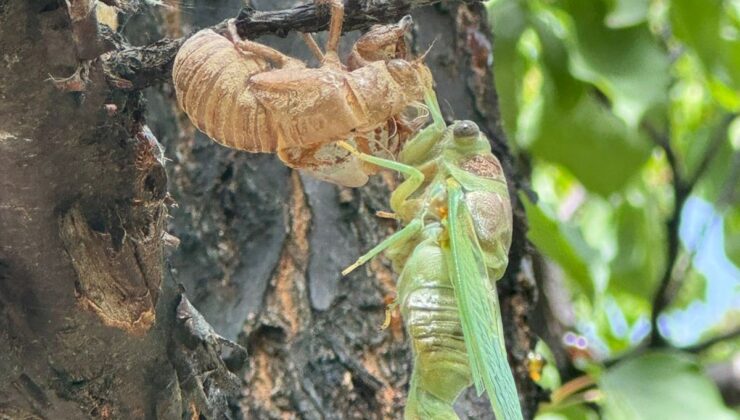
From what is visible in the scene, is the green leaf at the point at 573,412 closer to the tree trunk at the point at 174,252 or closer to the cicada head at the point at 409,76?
the tree trunk at the point at 174,252

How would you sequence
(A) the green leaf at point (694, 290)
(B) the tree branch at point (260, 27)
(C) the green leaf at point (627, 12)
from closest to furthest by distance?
(B) the tree branch at point (260, 27) < (C) the green leaf at point (627, 12) < (A) the green leaf at point (694, 290)

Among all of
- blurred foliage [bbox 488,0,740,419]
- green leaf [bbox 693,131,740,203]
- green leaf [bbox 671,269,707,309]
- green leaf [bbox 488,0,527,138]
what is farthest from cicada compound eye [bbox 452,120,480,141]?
green leaf [bbox 671,269,707,309]

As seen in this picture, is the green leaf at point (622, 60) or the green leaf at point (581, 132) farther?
the green leaf at point (581, 132)

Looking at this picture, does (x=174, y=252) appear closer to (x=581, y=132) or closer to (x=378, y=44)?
(x=378, y=44)

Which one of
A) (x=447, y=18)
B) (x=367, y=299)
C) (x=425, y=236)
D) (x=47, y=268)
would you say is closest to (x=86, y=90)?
(x=47, y=268)

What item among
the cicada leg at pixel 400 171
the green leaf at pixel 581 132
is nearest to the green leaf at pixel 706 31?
the green leaf at pixel 581 132

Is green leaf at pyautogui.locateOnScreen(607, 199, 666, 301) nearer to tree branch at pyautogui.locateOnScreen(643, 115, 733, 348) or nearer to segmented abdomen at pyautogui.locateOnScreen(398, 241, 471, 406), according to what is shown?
tree branch at pyautogui.locateOnScreen(643, 115, 733, 348)

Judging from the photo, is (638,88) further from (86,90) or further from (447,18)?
(86,90)
